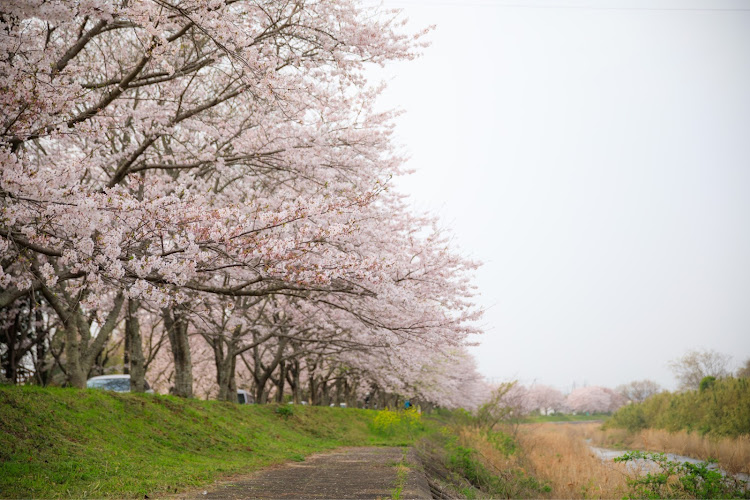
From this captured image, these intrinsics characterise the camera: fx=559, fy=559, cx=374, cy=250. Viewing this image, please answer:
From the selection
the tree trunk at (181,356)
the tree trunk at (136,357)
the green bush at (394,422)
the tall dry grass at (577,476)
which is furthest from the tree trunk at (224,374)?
the tall dry grass at (577,476)

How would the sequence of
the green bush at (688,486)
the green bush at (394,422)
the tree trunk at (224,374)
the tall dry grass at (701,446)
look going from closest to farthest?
1. the green bush at (688,486)
2. the tree trunk at (224,374)
3. the tall dry grass at (701,446)
4. the green bush at (394,422)

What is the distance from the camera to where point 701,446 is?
84.4 ft

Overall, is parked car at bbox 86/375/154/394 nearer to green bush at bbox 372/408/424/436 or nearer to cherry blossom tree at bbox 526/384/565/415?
green bush at bbox 372/408/424/436

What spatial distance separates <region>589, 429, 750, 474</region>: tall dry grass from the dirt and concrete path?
14105 millimetres

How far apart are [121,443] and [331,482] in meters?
3.74

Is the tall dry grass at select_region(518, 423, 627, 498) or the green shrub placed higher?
the green shrub

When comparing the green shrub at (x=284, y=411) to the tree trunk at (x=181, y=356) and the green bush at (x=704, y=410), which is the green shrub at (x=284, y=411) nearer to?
the tree trunk at (x=181, y=356)

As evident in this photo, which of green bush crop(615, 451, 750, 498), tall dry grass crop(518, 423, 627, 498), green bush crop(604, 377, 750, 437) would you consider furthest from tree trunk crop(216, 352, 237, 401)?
green bush crop(604, 377, 750, 437)

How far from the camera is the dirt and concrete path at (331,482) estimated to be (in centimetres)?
766

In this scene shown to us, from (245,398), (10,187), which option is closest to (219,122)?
(10,187)

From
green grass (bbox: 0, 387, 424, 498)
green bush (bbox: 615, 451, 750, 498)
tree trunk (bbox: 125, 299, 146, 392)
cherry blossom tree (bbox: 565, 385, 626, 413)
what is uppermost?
tree trunk (bbox: 125, 299, 146, 392)

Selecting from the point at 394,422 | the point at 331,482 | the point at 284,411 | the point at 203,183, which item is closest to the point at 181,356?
the point at 203,183

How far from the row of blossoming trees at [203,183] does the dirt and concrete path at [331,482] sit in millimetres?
2589

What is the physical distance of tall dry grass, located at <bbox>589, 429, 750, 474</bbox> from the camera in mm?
20303
